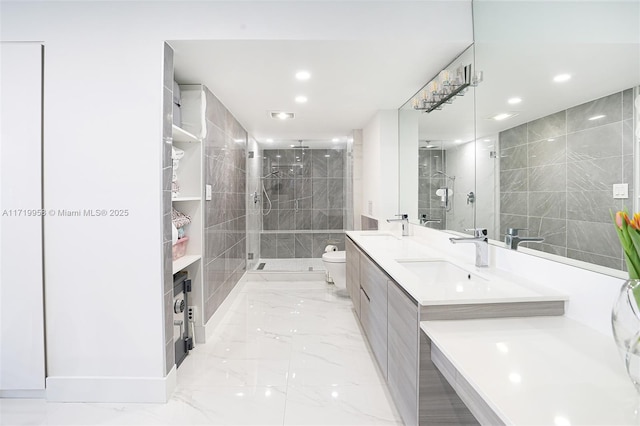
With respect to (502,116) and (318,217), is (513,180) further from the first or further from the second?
(318,217)

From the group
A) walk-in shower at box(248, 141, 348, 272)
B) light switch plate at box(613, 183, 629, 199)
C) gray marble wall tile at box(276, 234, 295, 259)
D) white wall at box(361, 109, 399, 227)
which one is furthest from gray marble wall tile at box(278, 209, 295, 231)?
light switch plate at box(613, 183, 629, 199)

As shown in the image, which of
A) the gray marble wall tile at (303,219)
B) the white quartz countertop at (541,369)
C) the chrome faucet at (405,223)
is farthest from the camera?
the gray marble wall tile at (303,219)

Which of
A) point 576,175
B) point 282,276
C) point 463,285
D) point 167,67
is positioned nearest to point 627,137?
point 576,175

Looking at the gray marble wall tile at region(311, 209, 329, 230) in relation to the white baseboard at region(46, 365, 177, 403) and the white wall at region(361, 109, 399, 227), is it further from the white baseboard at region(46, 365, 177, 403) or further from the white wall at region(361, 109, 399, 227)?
the white baseboard at region(46, 365, 177, 403)

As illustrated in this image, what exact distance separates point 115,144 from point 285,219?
12.9 ft

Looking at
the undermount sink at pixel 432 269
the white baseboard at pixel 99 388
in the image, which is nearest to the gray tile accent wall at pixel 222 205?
the white baseboard at pixel 99 388

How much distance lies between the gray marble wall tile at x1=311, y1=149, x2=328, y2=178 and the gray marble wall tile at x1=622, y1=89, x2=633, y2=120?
15.7 feet

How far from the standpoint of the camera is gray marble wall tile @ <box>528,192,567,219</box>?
1220mm

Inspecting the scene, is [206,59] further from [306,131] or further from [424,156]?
[306,131]

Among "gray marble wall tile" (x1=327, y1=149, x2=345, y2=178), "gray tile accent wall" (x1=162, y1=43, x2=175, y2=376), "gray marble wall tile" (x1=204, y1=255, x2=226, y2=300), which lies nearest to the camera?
"gray tile accent wall" (x1=162, y1=43, x2=175, y2=376)

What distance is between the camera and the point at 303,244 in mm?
5637

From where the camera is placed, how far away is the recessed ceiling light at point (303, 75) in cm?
228

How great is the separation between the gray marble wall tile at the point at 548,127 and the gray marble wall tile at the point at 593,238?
1.19 ft

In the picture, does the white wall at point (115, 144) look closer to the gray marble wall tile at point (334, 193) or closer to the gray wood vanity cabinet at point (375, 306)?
the gray wood vanity cabinet at point (375, 306)
